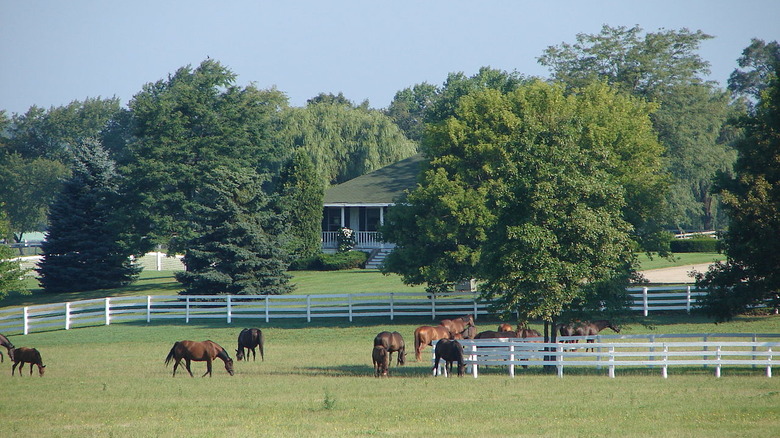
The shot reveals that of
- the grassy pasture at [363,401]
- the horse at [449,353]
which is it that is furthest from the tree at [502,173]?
the grassy pasture at [363,401]

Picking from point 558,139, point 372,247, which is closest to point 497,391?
point 558,139

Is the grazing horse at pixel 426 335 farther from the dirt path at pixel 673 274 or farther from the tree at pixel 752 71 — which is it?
the tree at pixel 752 71

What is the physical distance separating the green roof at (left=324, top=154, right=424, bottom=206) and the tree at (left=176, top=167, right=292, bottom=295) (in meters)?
15.0

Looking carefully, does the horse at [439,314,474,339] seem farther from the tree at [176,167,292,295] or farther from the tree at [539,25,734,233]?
the tree at [539,25,734,233]

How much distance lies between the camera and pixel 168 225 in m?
50.4

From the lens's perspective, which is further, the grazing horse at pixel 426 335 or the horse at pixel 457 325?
the horse at pixel 457 325

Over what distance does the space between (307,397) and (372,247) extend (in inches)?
1594

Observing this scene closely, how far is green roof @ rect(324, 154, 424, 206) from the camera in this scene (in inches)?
2280

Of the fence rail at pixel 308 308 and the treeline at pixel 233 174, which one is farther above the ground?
the treeline at pixel 233 174

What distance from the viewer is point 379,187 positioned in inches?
2360

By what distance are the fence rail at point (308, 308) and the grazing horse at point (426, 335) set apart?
9297mm

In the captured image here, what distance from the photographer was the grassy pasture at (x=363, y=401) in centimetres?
1472

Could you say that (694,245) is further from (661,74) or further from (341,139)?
(341,139)

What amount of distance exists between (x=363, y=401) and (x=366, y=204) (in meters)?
39.8
